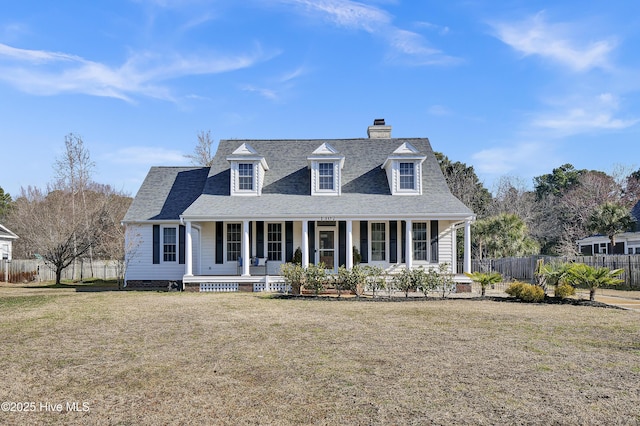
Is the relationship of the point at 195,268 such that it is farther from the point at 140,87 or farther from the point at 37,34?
the point at 37,34

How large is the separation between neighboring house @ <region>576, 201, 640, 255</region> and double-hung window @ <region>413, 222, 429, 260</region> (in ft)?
50.6

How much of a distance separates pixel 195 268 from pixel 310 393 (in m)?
18.2

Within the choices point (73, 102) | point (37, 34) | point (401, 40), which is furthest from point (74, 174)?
point (401, 40)

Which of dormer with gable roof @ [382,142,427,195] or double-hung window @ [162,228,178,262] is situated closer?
dormer with gable roof @ [382,142,427,195]

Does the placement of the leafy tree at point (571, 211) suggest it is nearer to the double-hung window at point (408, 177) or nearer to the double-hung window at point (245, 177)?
the double-hung window at point (408, 177)

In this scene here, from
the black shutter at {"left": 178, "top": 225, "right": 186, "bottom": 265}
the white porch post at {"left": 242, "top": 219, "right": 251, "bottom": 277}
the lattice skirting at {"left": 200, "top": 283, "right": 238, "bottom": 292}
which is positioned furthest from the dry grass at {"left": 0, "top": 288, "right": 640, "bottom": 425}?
the black shutter at {"left": 178, "top": 225, "right": 186, "bottom": 265}

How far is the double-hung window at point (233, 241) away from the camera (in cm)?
2283

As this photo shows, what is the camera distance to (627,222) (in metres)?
29.4

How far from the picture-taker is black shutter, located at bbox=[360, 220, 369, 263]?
22484 mm

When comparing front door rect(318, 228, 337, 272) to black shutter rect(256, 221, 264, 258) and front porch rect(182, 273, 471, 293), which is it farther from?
front porch rect(182, 273, 471, 293)

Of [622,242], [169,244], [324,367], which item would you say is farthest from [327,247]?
[622,242]

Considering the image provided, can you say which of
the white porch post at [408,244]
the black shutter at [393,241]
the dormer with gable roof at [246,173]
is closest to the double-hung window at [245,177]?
the dormer with gable roof at [246,173]

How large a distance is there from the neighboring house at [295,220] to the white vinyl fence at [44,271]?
20.6 ft

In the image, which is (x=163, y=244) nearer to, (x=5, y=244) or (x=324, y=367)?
(x=324, y=367)
